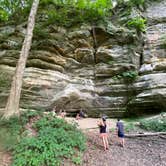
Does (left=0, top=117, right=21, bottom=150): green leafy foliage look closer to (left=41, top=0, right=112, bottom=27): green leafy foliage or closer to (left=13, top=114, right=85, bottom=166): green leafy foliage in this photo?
(left=13, top=114, right=85, bottom=166): green leafy foliage

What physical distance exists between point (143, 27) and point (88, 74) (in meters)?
5.93

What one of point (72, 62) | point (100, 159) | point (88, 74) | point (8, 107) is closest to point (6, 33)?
point (72, 62)

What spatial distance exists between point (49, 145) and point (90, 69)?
905cm

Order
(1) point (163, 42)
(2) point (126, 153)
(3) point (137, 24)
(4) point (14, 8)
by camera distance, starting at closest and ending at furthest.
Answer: (2) point (126, 153)
(1) point (163, 42)
(4) point (14, 8)
(3) point (137, 24)

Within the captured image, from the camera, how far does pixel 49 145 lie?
22.6 feet

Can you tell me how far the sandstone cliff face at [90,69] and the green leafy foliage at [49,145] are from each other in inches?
219

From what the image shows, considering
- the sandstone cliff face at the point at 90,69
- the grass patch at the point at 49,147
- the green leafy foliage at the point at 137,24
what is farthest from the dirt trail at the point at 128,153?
the green leafy foliage at the point at 137,24

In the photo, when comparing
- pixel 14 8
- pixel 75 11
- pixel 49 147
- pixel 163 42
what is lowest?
pixel 49 147

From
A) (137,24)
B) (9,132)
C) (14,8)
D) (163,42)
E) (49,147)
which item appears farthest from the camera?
(137,24)

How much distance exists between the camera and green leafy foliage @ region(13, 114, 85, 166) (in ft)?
20.7

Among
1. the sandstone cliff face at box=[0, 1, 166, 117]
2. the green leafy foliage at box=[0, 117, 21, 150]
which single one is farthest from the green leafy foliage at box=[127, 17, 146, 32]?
the green leafy foliage at box=[0, 117, 21, 150]

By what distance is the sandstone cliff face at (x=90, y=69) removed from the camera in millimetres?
13445

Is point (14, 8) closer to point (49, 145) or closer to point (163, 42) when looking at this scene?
point (163, 42)

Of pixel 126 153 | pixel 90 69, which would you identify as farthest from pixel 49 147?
pixel 90 69
